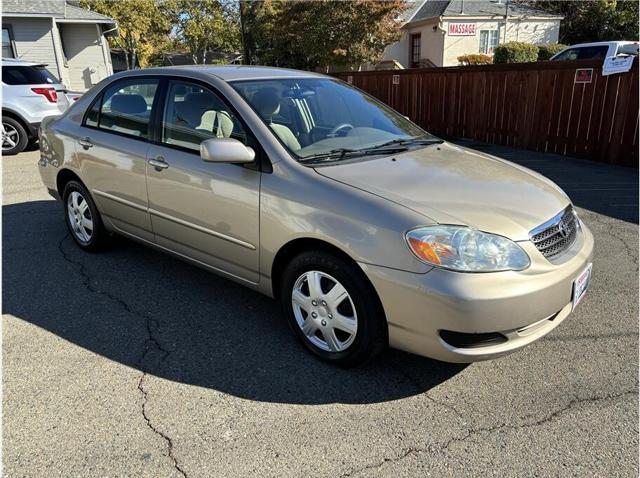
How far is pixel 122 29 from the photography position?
3206cm

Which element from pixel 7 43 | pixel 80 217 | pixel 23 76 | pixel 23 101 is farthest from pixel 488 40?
pixel 80 217

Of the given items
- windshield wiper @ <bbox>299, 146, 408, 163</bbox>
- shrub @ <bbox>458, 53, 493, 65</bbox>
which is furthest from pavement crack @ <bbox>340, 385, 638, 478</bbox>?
shrub @ <bbox>458, 53, 493, 65</bbox>

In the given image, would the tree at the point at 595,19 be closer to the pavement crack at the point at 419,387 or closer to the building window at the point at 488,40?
the building window at the point at 488,40

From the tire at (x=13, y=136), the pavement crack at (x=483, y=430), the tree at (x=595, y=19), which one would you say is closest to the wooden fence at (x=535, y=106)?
the pavement crack at (x=483, y=430)

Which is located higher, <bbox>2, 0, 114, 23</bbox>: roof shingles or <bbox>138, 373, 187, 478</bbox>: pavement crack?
<bbox>2, 0, 114, 23</bbox>: roof shingles

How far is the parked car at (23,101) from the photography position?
10289mm

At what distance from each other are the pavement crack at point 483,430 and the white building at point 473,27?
27836 millimetres

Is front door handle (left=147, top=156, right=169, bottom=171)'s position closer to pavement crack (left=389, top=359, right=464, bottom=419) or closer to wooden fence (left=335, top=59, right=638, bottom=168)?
pavement crack (left=389, top=359, right=464, bottom=419)

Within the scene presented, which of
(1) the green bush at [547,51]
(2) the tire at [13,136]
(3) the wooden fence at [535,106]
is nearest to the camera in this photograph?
(3) the wooden fence at [535,106]

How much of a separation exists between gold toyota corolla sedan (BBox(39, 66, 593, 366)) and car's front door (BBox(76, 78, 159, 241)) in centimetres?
2

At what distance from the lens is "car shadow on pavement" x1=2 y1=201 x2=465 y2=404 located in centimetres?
293

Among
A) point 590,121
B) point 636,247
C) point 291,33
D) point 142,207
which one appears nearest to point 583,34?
point 291,33

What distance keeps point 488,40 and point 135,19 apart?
2107cm

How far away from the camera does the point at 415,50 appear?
31.6m
